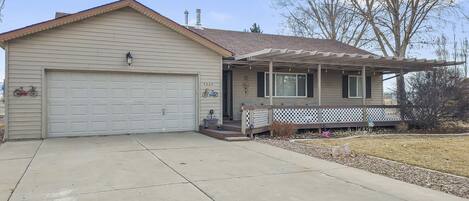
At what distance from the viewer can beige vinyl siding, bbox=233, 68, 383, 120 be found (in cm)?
1550

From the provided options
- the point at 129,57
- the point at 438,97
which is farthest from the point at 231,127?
the point at 438,97

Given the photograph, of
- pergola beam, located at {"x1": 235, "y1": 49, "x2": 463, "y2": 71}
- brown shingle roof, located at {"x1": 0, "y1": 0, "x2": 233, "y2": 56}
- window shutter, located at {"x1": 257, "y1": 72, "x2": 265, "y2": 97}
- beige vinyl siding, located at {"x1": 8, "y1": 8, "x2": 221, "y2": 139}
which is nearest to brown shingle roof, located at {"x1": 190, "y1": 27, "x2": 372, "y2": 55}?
window shutter, located at {"x1": 257, "y1": 72, "x2": 265, "y2": 97}

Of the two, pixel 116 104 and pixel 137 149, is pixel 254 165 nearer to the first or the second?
pixel 137 149

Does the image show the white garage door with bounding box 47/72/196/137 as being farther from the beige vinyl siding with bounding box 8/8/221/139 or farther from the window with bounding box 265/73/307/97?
the window with bounding box 265/73/307/97

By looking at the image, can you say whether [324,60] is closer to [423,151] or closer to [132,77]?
[423,151]

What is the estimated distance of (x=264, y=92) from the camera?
52.3 ft

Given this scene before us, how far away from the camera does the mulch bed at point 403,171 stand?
6.12m

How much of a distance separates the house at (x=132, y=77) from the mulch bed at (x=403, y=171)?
3.39m

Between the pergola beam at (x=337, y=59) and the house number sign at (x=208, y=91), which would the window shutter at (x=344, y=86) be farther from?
the house number sign at (x=208, y=91)

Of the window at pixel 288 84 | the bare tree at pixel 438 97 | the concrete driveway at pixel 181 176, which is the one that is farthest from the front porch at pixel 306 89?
the concrete driveway at pixel 181 176

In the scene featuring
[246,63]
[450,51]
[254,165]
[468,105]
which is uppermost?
[450,51]

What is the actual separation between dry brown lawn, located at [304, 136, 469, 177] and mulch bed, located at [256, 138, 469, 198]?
0.38 metres

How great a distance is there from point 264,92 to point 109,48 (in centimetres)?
665

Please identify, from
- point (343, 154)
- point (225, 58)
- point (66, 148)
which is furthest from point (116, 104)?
point (343, 154)
